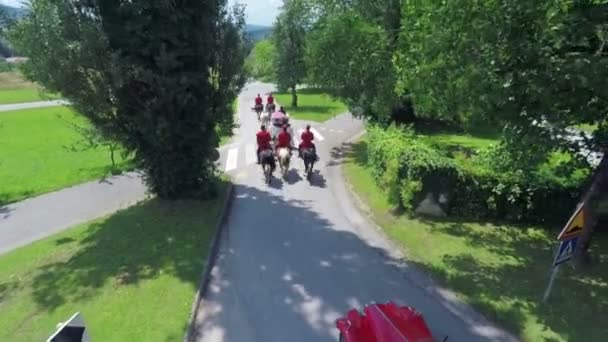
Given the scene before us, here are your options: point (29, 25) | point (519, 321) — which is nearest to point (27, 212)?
point (29, 25)

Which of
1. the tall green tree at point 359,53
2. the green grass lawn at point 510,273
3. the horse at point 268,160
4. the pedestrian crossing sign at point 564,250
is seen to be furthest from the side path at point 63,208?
the pedestrian crossing sign at point 564,250

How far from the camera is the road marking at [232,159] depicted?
1881 centimetres

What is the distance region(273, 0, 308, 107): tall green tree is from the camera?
122 ft

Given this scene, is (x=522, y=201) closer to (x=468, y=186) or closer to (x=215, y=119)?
(x=468, y=186)

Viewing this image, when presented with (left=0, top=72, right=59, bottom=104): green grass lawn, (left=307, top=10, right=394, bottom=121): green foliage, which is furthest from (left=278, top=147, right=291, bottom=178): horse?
(left=0, top=72, right=59, bottom=104): green grass lawn

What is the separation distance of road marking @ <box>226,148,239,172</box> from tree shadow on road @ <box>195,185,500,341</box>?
617 cm

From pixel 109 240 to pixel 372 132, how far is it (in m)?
10.1

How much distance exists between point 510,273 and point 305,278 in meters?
4.18

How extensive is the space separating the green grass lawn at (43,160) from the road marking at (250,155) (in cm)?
514

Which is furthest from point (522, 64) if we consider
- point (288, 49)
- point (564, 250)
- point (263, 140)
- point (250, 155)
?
point (288, 49)

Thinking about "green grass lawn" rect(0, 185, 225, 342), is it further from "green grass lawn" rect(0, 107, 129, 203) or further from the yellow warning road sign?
the yellow warning road sign

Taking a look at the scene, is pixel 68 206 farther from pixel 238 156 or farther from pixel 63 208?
pixel 238 156

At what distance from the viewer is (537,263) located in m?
9.76

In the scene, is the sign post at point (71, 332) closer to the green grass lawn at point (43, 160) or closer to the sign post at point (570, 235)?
the sign post at point (570, 235)
